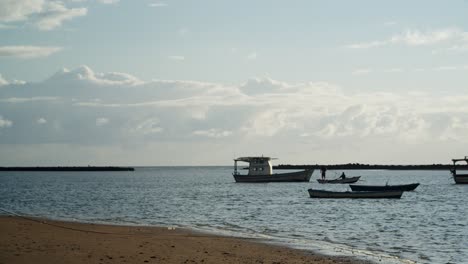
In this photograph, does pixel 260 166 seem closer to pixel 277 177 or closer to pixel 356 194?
pixel 277 177

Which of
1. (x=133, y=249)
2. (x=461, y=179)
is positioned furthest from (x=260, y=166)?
(x=133, y=249)

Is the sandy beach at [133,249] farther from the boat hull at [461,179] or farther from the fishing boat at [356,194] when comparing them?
the boat hull at [461,179]

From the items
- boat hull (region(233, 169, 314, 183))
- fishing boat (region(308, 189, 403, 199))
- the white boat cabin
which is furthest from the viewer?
boat hull (region(233, 169, 314, 183))

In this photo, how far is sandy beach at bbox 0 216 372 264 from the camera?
19.6m

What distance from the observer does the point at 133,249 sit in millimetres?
22391

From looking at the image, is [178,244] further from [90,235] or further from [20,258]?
[20,258]

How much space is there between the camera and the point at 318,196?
64.7m

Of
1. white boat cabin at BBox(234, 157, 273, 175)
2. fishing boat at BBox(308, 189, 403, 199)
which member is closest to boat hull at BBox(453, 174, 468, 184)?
white boat cabin at BBox(234, 157, 273, 175)

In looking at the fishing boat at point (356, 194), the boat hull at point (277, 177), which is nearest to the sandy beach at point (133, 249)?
the fishing boat at point (356, 194)

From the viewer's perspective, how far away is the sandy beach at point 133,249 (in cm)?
1962

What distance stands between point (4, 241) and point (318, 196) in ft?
150

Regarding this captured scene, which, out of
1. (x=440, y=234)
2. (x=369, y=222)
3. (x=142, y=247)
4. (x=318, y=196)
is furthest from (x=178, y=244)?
(x=318, y=196)

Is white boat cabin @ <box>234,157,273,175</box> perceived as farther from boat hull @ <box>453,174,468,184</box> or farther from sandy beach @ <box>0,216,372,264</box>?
sandy beach @ <box>0,216,372,264</box>

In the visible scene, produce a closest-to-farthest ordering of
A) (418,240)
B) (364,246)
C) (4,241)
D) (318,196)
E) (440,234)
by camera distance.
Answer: (4,241)
(364,246)
(418,240)
(440,234)
(318,196)
